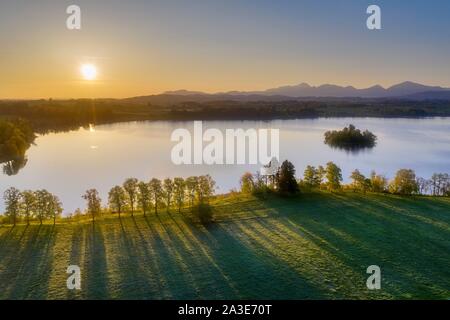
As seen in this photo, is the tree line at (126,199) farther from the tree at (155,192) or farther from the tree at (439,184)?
the tree at (439,184)

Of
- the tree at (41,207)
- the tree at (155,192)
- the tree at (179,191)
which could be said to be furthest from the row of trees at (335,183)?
the tree at (41,207)

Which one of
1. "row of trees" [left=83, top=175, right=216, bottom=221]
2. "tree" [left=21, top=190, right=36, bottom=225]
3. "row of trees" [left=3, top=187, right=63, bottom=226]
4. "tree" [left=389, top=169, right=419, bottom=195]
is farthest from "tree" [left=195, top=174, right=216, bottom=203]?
"tree" [left=389, top=169, right=419, bottom=195]

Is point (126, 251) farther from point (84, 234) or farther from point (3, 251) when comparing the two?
point (3, 251)

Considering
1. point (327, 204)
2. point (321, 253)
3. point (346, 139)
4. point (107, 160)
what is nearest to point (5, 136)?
point (107, 160)

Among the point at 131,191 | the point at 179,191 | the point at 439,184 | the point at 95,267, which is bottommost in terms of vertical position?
the point at 95,267

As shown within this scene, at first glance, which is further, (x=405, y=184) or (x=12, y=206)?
(x=405, y=184)

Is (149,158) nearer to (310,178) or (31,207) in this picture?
(310,178)

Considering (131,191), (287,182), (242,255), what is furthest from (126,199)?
(287,182)
